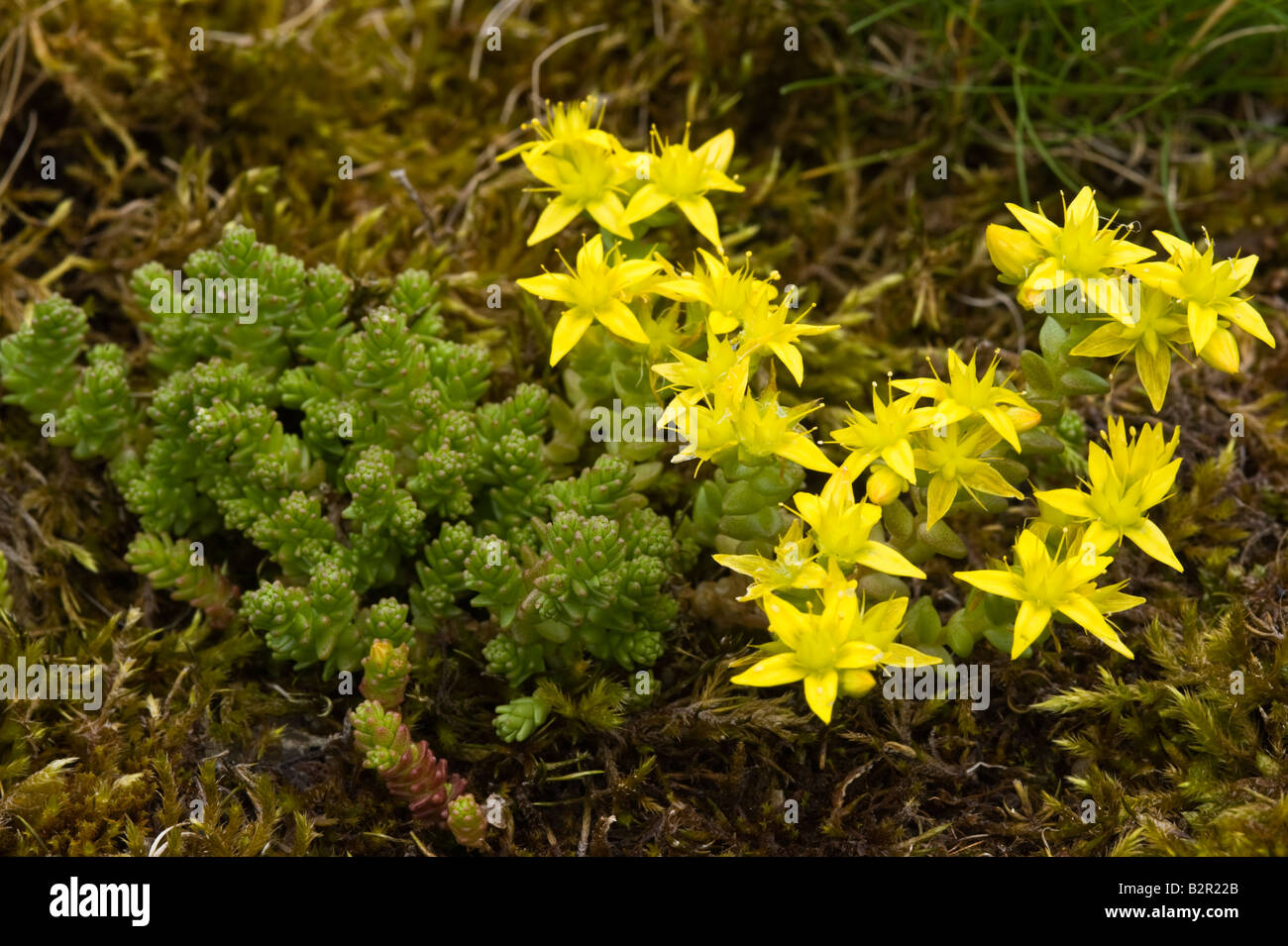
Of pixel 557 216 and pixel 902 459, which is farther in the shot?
pixel 557 216

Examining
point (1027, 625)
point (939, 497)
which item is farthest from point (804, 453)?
point (1027, 625)

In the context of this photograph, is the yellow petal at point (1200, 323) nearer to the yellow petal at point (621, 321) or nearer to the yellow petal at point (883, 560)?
the yellow petal at point (883, 560)

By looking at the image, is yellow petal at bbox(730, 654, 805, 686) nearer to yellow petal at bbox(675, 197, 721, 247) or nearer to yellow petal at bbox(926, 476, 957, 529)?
yellow petal at bbox(926, 476, 957, 529)

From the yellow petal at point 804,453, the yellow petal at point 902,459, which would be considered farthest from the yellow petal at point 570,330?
the yellow petal at point 902,459

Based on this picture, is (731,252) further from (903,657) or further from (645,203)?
(903,657)

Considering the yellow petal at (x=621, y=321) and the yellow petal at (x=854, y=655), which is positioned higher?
the yellow petal at (x=621, y=321)

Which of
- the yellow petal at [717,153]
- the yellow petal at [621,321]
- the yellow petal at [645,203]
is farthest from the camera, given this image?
the yellow petal at [717,153]

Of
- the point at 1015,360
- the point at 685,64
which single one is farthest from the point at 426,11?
the point at 1015,360

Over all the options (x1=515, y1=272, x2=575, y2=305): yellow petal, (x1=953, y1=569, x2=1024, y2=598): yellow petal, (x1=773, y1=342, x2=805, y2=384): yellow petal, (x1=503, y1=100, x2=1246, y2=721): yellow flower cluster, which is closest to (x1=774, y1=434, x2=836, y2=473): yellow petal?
(x1=503, y1=100, x2=1246, y2=721): yellow flower cluster
